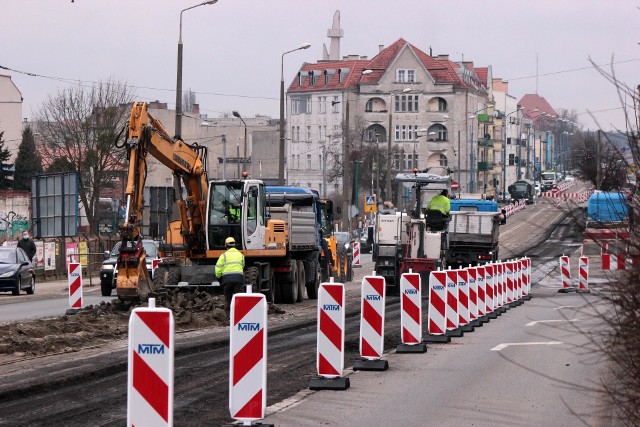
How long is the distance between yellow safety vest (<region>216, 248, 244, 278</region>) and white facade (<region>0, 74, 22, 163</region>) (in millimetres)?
74813

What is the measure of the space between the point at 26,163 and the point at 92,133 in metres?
23.1

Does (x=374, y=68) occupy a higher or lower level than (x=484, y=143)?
higher

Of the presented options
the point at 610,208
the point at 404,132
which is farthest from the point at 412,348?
the point at 404,132

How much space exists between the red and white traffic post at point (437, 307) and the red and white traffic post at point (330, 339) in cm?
616

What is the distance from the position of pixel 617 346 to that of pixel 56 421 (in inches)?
251

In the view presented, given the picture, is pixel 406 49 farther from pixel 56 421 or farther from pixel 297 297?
pixel 56 421

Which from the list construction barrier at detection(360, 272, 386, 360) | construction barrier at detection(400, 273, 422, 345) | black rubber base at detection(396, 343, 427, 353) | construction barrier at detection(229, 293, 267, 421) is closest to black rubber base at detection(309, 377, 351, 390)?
construction barrier at detection(360, 272, 386, 360)

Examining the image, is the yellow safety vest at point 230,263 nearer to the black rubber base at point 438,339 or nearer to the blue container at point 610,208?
the black rubber base at point 438,339

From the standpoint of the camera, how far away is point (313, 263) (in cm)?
3428

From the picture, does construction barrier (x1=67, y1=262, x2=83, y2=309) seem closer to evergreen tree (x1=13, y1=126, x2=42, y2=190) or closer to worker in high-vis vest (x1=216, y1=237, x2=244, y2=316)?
worker in high-vis vest (x1=216, y1=237, x2=244, y2=316)

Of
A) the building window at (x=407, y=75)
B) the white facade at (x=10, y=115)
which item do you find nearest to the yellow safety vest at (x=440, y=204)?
the white facade at (x=10, y=115)

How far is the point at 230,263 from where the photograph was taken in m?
25.2

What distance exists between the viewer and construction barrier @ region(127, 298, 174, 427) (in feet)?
30.3

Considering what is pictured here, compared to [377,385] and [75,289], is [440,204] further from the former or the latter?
[377,385]
